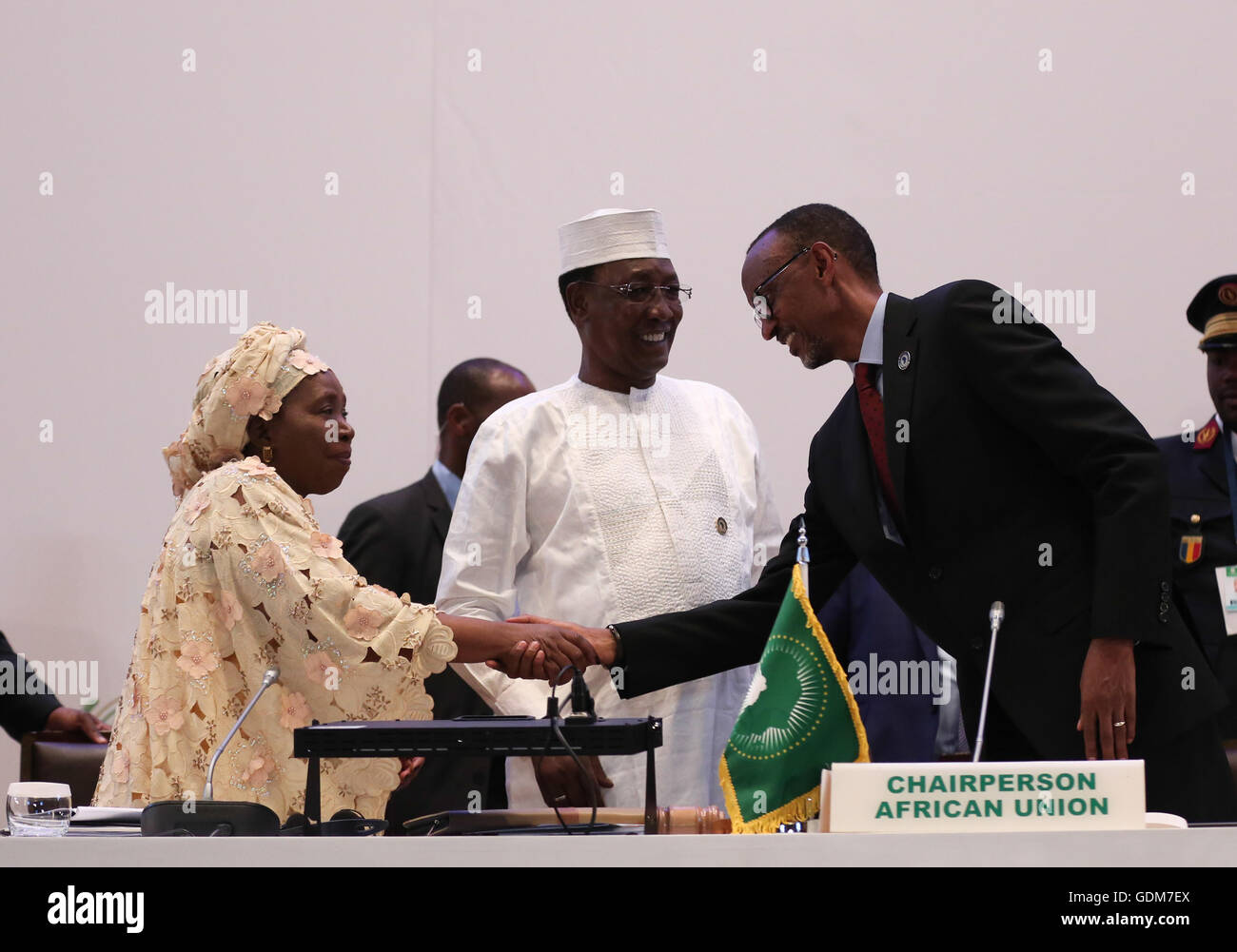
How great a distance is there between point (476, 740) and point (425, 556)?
94.4 inches

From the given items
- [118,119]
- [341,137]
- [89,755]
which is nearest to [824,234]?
[89,755]

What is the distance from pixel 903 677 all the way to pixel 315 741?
1.73m

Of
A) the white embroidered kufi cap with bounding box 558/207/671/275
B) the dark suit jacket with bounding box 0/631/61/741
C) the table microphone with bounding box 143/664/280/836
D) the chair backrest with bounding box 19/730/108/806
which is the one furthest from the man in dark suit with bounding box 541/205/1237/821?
the dark suit jacket with bounding box 0/631/61/741

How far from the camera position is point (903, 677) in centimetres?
321

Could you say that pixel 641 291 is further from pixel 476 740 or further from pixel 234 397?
pixel 476 740

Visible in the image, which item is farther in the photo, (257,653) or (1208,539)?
(1208,539)

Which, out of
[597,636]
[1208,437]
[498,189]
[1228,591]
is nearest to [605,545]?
[597,636]

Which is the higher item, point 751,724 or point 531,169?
point 531,169

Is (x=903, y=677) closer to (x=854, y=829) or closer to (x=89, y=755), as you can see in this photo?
(x=854, y=829)

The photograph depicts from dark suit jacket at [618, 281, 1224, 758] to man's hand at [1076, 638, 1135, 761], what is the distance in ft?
0.10

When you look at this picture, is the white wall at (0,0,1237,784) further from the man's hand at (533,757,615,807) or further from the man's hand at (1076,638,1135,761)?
the man's hand at (1076,638,1135,761)

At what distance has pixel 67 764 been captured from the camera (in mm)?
3699

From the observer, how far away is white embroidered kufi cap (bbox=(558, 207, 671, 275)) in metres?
3.16
